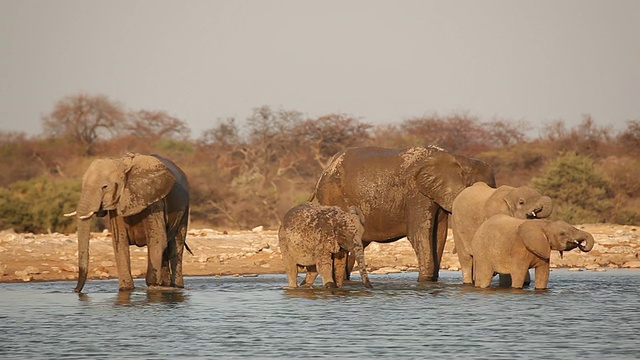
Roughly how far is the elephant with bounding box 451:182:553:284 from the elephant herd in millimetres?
20

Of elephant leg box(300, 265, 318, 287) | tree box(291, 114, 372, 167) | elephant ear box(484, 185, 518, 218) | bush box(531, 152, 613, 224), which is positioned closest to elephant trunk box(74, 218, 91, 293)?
elephant leg box(300, 265, 318, 287)

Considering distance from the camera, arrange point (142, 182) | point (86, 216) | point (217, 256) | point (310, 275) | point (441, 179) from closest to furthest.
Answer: point (86, 216) < point (142, 182) < point (310, 275) < point (441, 179) < point (217, 256)

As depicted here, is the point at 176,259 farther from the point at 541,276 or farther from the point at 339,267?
the point at 541,276

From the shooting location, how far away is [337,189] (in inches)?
827

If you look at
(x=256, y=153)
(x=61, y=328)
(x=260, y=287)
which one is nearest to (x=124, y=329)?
(x=61, y=328)

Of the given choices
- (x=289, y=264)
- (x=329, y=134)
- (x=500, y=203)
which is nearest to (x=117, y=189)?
(x=289, y=264)

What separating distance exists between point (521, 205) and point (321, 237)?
2.93 meters

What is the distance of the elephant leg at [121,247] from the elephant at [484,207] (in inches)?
194

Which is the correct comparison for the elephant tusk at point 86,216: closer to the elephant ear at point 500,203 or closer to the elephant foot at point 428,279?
the elephant foot at point 428,279

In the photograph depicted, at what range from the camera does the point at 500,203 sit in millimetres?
18641

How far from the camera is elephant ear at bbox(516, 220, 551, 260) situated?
17062mm

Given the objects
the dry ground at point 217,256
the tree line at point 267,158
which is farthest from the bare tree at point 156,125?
the dry ground at point 217,256

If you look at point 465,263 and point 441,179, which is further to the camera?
point 441,179

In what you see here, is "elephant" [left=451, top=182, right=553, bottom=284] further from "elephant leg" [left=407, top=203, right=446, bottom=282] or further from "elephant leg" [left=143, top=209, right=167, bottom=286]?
"elephant leg" [left=143, top=209, right=167, bottom=286]
